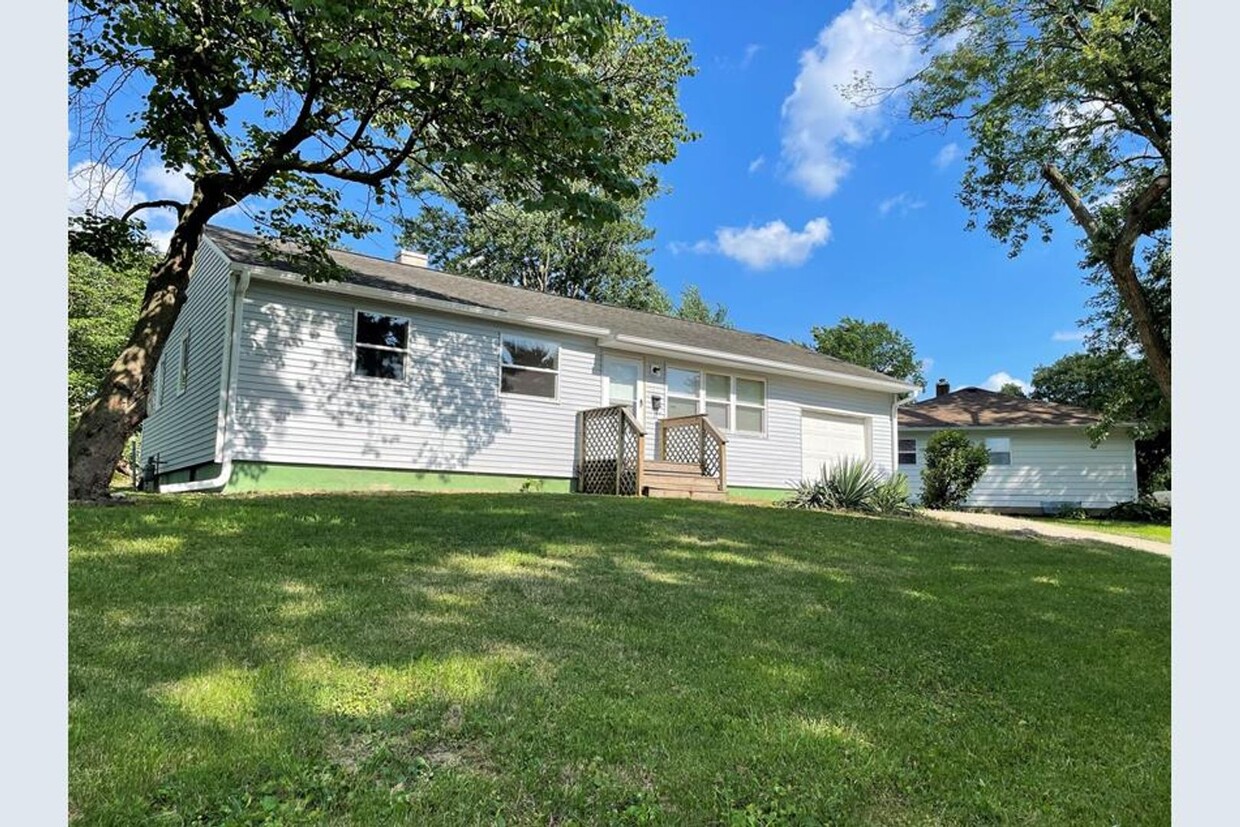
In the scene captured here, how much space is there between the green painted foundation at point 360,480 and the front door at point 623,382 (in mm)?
1929

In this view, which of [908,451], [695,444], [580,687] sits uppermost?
[695,444]

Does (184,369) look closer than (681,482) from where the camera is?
No

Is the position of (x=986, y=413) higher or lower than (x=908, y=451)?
higher

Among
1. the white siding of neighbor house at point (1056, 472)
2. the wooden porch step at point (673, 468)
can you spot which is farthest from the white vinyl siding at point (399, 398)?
the white siding of neighbor house at point (1056, 472)

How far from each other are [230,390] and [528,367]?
4.54 metres

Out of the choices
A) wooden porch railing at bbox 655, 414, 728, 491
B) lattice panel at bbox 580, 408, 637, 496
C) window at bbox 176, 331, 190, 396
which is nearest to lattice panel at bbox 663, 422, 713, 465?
wooden porch railing at bbox 655, 414, 728, 491

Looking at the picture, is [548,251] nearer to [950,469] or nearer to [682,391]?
[682,391]

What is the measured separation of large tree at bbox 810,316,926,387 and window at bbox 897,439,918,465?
2098cm

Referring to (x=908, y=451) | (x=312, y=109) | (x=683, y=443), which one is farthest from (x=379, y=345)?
(x=908, y=451)

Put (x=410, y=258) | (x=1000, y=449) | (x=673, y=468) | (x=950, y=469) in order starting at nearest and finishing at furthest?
(x=673, y=468) → (x=410, y=258) → (x=950, y=469) → (x=1000, y=449)

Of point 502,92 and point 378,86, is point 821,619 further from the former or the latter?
point 378,86

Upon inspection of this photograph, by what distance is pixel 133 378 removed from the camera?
8.25 metres

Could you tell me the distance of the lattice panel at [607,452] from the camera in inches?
471

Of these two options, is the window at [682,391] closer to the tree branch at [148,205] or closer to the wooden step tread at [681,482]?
the wooden step tread at [681,482]
